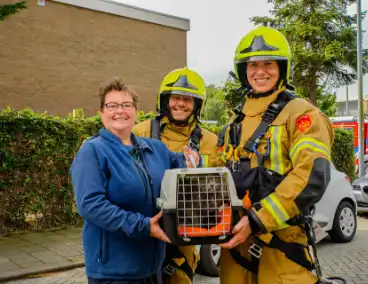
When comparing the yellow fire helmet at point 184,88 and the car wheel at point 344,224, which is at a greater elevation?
the yellow fire helmet at point 184,88

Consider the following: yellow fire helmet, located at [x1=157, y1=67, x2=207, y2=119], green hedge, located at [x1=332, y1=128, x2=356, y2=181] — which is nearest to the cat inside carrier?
yellow fire helmet, located at [x1=157, y1=67, x2=207, y2=119]

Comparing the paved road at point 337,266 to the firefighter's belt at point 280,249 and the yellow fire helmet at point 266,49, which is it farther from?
the yellow fire helmet at point 266,49

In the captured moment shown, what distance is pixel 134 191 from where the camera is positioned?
8.22ft

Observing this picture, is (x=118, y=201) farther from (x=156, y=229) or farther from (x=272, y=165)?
(x=272, y=165)

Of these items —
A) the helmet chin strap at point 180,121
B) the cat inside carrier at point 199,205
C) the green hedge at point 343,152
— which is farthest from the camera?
the green hedge at point 343,152

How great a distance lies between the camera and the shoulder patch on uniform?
257cm

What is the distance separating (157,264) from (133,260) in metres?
0.20

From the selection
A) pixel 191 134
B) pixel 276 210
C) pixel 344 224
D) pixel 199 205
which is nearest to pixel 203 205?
pixel 199 205

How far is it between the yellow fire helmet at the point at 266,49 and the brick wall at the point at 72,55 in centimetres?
1956

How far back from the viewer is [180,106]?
12.4 feet

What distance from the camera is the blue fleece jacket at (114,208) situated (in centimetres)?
239

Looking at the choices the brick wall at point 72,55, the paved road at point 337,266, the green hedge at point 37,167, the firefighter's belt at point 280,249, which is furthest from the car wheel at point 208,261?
the brick wall at point 72,55

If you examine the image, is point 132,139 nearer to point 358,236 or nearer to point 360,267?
A: point 360,267

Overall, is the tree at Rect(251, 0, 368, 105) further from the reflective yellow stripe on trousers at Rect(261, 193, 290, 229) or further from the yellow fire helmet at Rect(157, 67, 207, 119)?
the reflective yellow stripe on trousers at Rect(261, 193, 290, 229)
